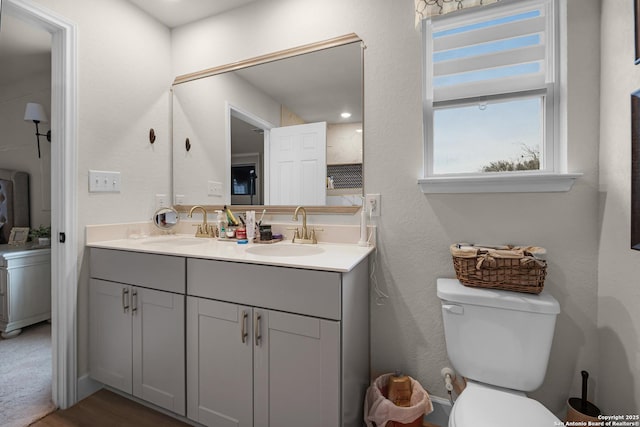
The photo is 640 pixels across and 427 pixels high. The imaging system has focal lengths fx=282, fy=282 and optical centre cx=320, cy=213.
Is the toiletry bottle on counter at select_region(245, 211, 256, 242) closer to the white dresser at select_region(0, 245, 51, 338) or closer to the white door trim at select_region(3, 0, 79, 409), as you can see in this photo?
the white door trim at select_region(3, 0, 79, 409)

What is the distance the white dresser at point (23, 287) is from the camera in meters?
2.37

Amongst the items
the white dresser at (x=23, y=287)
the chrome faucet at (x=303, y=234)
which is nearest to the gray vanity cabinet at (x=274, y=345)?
the chrome faucet at (x=303, y=234)

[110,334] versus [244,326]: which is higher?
[244,326]

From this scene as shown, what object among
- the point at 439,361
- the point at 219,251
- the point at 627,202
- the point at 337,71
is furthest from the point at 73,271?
the point at 627,202

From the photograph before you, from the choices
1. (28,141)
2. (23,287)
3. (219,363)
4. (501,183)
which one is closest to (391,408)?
(219,363)

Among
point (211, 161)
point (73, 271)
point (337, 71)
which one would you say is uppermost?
point (337, 71)

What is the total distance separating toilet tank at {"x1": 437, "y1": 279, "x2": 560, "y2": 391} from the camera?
3.61 ft

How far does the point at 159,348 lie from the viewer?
1.43m

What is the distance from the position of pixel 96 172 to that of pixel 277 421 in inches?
66.3

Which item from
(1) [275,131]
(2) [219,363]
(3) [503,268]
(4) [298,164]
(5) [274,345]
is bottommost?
(2) [219,363]

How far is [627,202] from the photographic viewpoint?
102 centimetres

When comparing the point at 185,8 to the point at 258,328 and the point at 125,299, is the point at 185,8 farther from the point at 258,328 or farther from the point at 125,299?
the point at 258,328

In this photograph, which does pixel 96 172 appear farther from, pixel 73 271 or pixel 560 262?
pixel 560 262

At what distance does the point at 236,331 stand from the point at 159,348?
0.51 meters
